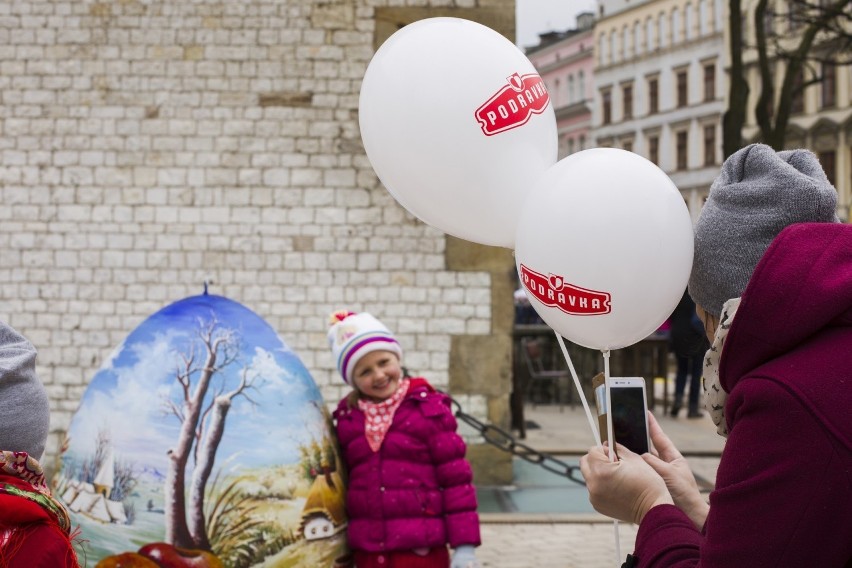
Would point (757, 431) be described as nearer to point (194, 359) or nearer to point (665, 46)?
point (194, 359)

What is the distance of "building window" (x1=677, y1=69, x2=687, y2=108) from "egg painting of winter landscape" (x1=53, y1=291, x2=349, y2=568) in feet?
158

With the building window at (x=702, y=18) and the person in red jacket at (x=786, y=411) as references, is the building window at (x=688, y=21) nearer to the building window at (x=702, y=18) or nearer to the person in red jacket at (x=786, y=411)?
the building window at (x=702, y=18)

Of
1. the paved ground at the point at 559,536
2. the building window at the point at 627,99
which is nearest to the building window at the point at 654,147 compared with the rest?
the building window at the point at 627,99

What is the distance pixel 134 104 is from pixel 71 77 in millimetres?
555

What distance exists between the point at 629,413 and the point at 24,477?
1.18m

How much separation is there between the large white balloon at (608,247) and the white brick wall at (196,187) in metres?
6.29

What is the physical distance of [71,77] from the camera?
28.0 feet

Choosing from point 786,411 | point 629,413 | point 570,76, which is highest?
point 570,76

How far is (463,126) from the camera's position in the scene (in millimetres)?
2432

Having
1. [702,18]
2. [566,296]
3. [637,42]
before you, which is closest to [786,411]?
[566,296]

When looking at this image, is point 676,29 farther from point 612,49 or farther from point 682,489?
point 682,489

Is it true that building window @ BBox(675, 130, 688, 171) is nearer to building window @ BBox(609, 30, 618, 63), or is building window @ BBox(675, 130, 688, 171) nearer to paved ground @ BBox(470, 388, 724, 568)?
building window @ BBox(609, 30, 618, 63)

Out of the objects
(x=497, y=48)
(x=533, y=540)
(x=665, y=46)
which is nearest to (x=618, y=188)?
(x=497, y=48)

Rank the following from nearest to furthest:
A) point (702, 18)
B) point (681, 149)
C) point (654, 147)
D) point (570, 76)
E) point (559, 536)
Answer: point (559, 536), point (681, 149), point (702, 18), point (654, 147), point (570, 76)
